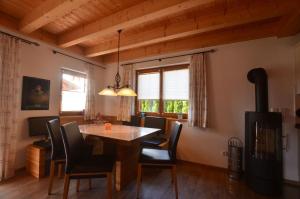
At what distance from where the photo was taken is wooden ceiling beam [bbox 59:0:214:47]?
1.89 m

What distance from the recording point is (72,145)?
1.75 m

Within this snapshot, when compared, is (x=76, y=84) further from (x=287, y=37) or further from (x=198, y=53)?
(x=287, y=37)

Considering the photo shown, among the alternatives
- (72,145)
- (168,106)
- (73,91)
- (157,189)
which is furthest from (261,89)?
(73,91)

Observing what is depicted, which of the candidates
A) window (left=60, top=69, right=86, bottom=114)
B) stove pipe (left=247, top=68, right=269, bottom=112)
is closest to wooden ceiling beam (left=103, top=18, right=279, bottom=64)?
stove pipe (left=247, top=68, right=269, bottom=112)

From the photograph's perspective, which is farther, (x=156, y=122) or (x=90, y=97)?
(x=90, y=97)

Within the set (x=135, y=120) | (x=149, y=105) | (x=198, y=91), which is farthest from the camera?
(x=149, y=105)

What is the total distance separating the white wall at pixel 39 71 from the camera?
8.82ft

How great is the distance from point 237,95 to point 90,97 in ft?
11.2

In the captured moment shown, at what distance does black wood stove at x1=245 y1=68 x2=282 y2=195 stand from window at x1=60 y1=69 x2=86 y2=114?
370cm

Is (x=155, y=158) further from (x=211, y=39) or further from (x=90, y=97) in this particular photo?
(x=90, y=97)

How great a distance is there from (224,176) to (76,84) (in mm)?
3811

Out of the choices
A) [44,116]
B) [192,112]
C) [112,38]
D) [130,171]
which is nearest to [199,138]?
[192,112]

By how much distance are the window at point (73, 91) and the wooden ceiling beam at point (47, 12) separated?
Answer: 114 cm

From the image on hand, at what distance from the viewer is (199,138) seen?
3.13 m
